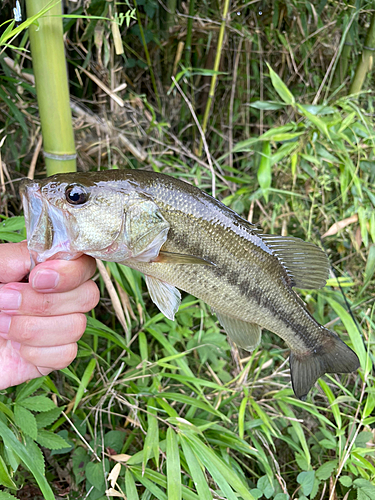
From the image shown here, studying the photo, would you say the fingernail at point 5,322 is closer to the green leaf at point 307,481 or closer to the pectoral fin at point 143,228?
the pectoral fin at point 143,228

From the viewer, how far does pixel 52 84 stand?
132 cm

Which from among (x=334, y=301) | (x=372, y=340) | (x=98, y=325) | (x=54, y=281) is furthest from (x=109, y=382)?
(x=372, y=340)

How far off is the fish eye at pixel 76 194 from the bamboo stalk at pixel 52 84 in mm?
488

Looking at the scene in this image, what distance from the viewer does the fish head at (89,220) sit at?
960 millimetres

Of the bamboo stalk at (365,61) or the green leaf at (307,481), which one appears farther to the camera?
the bamboo stalk at (365,61)

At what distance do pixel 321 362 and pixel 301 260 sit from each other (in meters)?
0.37

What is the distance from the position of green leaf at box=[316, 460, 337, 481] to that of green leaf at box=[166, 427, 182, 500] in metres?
0.70

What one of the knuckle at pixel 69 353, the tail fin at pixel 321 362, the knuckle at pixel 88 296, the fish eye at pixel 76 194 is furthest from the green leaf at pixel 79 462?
the fish eye at pixel 76 194

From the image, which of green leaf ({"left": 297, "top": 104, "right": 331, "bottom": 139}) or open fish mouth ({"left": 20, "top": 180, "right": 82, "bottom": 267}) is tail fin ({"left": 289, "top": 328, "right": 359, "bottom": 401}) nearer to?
open fish mouth ({"left": 20, "top": 180, "right": 82, "bottom": 267})

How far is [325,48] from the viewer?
8.69 feet

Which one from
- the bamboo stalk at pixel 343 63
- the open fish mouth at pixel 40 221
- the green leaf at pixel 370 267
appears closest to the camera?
the open fish mouth at pixel 40 221

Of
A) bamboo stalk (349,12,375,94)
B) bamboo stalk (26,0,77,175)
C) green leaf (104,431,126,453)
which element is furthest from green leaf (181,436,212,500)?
bamboo stalk (349,12,375,94)

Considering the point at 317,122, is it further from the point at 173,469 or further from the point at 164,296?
the point at 173,469

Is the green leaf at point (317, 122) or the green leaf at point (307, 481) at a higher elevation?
the green leaf at point (317, 122)
